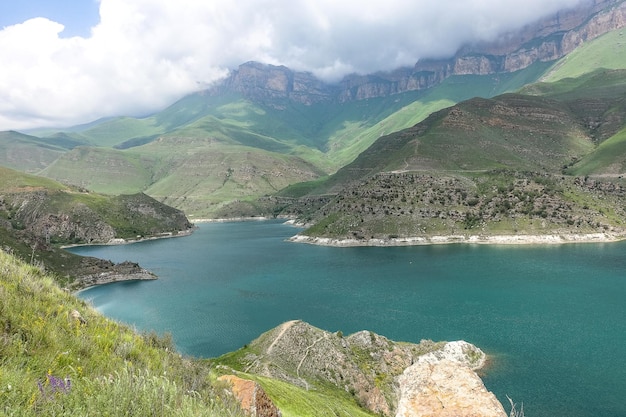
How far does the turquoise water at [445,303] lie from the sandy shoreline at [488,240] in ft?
23.7

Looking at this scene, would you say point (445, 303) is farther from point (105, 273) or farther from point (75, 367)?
point (105, 273)

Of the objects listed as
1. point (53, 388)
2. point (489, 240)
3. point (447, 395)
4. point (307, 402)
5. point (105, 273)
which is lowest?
point (105, 273)

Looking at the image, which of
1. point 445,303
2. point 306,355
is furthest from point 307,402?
point 445,303

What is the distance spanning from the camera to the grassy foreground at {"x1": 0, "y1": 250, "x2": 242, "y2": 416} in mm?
5820

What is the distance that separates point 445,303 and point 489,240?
8304 centimetres

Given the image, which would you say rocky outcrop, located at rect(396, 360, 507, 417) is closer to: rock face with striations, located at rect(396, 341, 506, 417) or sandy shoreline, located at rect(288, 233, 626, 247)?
rock face with striations, located at rect(396, 341, 506, 417)

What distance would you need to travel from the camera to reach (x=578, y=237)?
149375 millimetres

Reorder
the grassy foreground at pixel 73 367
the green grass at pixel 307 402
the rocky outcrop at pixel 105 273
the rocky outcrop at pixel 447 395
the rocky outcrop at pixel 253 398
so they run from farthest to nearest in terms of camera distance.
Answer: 1. the rocky outcrop at pixel 105 273
2. the green grass at pixel 307 402
3. the rocky outcrop at pixel 447 395
4. the rocky outcrop at pixel 253 398
5. the grassy foreground at pixel 73 367

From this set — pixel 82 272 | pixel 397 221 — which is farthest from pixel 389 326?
pixel 397 221

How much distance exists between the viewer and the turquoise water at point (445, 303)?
51344 mm

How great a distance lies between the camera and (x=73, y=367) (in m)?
7.91

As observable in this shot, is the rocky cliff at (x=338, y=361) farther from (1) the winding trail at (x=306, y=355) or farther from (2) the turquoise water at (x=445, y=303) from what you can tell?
(2) the turquoise water at (x=445, y=303)

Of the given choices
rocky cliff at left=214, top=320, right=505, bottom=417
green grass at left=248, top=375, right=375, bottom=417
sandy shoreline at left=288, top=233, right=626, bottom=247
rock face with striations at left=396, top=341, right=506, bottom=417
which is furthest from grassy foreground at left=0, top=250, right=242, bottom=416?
sandy shoreline at left=288, top=233, right=626, bottom=247

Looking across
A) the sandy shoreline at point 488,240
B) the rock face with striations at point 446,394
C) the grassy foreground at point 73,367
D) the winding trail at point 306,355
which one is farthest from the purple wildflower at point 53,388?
the sandy shoreline at point 488,240
